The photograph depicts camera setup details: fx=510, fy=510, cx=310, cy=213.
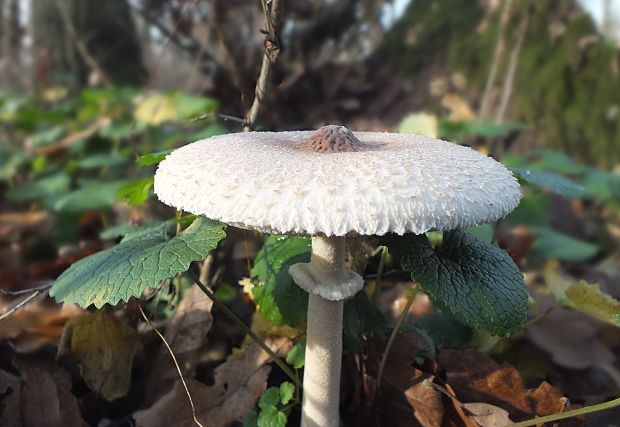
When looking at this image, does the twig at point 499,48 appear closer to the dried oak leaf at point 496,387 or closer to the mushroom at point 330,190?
the dried oak leaf at point 496,387

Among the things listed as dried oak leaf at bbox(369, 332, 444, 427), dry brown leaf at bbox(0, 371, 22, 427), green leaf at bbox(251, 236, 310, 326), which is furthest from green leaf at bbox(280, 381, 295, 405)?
dry brown leaf at bbox(0, 371, 22, 427)

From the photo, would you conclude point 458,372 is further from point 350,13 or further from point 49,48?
point 49,48

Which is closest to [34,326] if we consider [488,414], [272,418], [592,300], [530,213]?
[272,418]

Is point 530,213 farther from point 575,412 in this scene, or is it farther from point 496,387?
point 575,412


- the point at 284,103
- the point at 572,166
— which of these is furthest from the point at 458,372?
the point at 284,103

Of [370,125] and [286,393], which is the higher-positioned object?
[286,393]

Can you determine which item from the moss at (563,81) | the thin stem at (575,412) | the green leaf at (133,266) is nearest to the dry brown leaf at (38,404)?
the green leaf at (133,266)

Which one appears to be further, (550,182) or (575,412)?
(550,182)
